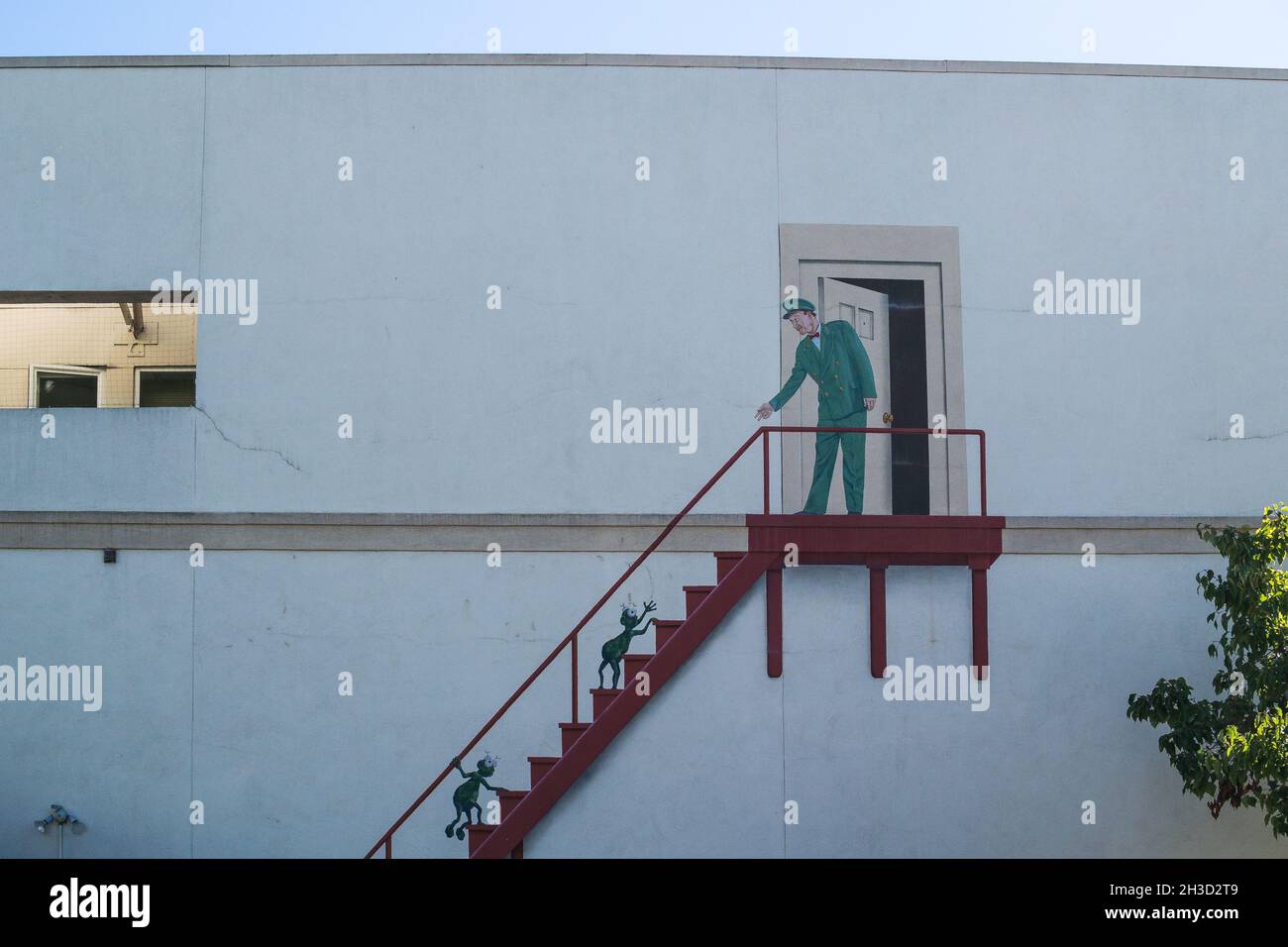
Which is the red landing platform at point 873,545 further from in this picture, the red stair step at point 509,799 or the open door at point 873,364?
the red stair step at point 509,799

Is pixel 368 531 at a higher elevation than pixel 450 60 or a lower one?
lower

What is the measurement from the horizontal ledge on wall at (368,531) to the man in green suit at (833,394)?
3.90 feet

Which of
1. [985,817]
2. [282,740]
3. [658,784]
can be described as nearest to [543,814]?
[658,784]

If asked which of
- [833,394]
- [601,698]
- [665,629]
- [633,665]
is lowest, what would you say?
[601,698]

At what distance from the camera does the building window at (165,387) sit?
14859 millimetres

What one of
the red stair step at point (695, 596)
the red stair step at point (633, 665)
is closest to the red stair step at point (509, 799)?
the red stair step at point (633, 665)

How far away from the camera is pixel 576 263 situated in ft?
48.0

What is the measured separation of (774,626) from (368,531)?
4.29 m

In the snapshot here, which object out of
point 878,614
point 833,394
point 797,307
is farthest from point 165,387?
point 878,614

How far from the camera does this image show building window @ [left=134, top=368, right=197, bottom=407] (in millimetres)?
14859

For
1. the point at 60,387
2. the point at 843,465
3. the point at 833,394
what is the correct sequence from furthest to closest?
the point at 60,387 < the point at 833,394 < the point at 843,465

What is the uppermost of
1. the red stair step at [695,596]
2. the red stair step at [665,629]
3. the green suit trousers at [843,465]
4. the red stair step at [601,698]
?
the green suit trousers at [843,465]

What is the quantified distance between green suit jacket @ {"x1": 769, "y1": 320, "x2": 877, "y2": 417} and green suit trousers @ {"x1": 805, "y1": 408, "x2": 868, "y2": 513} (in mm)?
146

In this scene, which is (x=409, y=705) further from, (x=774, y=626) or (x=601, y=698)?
(x=774, y=626)
